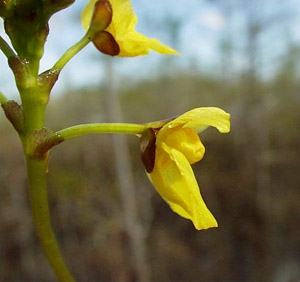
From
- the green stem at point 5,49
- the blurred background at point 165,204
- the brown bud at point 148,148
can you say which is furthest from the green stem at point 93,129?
the blurred background at point 165,204

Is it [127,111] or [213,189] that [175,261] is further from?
[127,111]

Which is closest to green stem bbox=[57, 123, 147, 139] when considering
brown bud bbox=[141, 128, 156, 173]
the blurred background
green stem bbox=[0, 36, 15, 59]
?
brown bud bbox=[141, 128, 156, 173]

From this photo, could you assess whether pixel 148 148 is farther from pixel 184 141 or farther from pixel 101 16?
pixel 101 16

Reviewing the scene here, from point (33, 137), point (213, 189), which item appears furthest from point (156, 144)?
point (213, 189)

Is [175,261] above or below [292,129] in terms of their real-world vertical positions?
below

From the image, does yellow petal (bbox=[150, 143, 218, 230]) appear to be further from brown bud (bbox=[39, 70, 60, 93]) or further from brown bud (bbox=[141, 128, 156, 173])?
brown bud (bbox=[39, 70, 60, 93])

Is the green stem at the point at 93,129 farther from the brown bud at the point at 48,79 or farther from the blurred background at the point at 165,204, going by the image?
the blurred background at the point at 165,204
